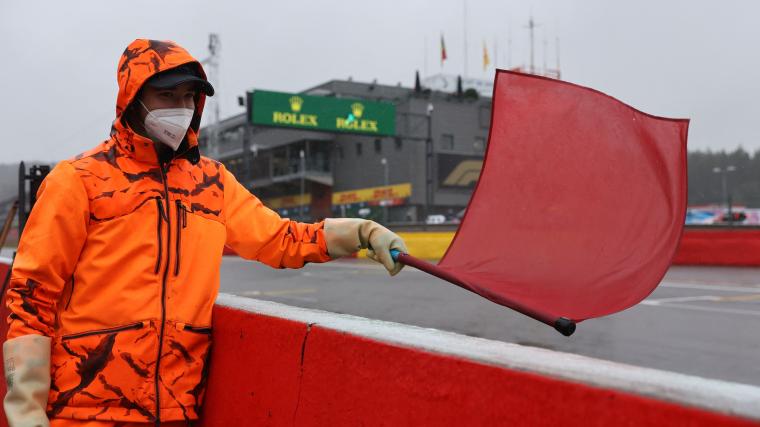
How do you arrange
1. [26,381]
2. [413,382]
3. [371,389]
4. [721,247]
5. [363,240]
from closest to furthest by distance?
[413,382] → [371,389] → [26,381] → [363,240] → [721,247]

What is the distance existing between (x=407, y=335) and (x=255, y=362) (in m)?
0.73

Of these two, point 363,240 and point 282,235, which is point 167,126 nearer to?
point 282,235

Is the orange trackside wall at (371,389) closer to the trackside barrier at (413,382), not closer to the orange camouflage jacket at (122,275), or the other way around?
the trackside barrier at (413,382)

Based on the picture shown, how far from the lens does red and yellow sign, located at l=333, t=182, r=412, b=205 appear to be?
168 ft

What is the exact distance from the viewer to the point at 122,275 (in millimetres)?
2068

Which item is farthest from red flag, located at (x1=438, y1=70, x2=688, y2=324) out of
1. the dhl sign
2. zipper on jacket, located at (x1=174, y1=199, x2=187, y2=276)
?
the dhl sign

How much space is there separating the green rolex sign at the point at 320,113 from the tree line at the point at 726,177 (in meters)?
50.4

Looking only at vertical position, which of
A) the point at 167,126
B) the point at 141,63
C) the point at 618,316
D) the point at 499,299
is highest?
the point at 141,63

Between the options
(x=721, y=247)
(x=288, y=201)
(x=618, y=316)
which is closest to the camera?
(x=618, y=316)

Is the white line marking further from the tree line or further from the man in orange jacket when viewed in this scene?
the tree line

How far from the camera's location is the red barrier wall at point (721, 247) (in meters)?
19.1

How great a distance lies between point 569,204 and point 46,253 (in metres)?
1.52

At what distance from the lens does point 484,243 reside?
2107mm

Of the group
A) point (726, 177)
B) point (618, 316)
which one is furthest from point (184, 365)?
point (726, 177)
